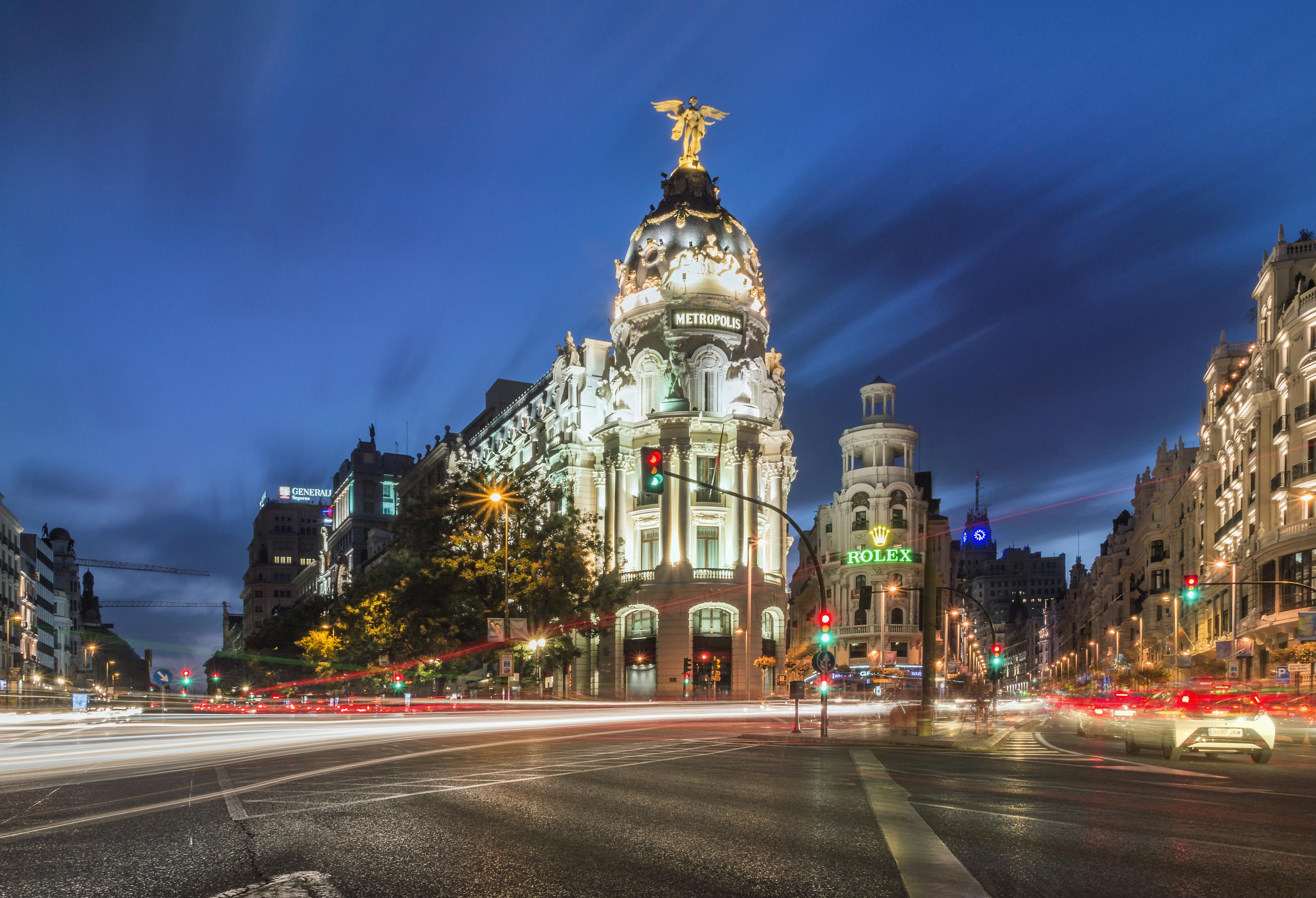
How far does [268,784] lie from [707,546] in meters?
55.0

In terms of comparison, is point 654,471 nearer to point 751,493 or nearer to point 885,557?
point 751,493

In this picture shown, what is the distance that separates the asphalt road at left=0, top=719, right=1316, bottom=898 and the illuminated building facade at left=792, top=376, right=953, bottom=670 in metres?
78.9

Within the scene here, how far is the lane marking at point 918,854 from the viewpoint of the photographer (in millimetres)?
6543

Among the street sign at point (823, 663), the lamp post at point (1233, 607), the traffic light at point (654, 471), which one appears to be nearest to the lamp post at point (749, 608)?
the lamp post at point (1233, 607)

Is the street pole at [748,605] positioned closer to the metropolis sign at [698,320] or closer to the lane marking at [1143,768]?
the metropolis sign at [698,320]

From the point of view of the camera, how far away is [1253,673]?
54.5 m

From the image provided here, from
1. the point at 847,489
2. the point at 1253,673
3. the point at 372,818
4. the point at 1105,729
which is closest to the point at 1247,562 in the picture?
the point at 1253,673

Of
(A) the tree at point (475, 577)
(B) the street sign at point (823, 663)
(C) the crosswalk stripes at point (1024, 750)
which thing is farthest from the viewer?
(A) the tree at point (475, 577)

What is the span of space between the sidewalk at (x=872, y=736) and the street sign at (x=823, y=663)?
5.41ft

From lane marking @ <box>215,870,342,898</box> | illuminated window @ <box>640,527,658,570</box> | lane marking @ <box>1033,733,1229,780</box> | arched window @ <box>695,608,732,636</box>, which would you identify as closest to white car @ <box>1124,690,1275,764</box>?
lane marking @ <box>1033,733,1229,780</box>

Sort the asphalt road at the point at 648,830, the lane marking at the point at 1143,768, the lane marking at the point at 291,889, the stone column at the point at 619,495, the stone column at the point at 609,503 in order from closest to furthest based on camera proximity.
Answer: the lane marking at the point at 291,889 → the asphalt road at the point at 648,830 → the lane marking at the point at 1143,768 → the stone column at the point at 609,503 → the stone column at the point at 619,495

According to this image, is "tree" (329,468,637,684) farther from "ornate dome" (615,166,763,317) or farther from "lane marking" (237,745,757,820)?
"lane marking" (237,745,757,820)

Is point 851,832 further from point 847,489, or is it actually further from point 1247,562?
point 847,489

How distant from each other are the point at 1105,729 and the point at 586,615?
93.3ft
